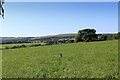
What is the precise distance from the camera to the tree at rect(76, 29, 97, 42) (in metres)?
76.8

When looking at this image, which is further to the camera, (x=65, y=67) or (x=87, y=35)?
(x=87, y=35)

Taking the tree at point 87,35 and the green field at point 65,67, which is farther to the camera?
the tree at point 87,35

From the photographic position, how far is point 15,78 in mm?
9352

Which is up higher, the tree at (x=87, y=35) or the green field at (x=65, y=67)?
the tree at (x=87, y=35)

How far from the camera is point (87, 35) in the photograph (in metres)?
77.0

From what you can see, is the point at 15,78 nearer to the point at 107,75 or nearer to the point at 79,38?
the point at 107,75

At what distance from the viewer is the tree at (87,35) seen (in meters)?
76.8

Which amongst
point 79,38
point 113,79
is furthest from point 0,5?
point 79,38

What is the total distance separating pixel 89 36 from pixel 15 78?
235 ft

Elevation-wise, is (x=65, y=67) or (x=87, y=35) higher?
(x=87, y=35)

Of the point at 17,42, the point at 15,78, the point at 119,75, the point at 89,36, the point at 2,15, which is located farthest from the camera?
the point at 89,36

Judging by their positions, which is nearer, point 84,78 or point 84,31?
point 84,78

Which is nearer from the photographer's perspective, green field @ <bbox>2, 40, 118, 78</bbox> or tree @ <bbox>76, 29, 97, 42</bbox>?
green field @ <bbox>2, 40, 118, 78</bbox>

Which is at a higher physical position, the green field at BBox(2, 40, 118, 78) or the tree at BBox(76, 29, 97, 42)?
the tree at BBox(76, 29, 97, 42)
